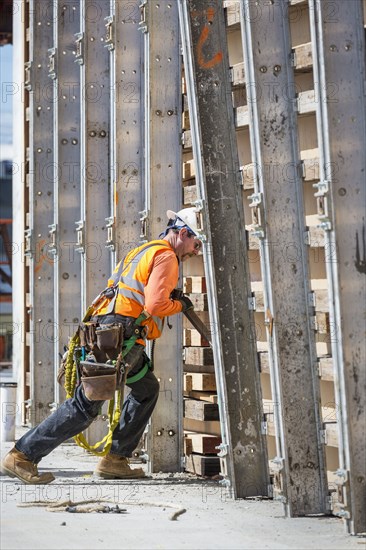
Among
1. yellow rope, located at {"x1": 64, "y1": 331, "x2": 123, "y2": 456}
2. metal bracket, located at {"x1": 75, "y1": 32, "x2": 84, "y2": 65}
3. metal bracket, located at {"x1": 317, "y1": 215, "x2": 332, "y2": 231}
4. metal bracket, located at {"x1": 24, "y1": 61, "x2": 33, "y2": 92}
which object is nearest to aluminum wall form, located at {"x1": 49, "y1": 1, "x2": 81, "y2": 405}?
metal bracket, located at {"x1": 24, "y1": 61, "x2": 33, "y2": 92}

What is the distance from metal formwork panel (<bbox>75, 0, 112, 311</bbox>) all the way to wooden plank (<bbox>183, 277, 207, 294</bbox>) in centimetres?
154

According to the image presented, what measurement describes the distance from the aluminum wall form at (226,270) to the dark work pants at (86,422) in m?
1.05

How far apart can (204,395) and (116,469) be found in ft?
3.21

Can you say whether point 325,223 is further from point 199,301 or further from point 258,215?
point 199,301

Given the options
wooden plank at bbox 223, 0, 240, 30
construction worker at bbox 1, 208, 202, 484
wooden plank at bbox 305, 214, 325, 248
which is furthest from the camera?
wooden plank at bbox 223, 0, 240, 30

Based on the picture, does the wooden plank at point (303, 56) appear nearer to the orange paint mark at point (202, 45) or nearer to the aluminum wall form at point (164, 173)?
the orange paint mark at point (202, 45)

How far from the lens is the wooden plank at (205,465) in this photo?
9.59 m

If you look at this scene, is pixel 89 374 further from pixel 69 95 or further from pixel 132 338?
pixel 69 95

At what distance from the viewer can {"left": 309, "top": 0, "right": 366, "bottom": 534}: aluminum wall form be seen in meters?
6.77

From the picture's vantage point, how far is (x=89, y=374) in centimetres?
898

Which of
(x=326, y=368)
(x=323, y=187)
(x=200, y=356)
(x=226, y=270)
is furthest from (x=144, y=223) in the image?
(x=323, y=187)

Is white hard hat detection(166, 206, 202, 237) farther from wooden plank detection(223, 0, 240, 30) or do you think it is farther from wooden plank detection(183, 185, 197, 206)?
wooden plank detection(223, 0, 240, 30)

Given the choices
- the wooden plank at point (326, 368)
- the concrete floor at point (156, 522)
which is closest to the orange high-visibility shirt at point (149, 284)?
the concrete floor at point (156, 522)

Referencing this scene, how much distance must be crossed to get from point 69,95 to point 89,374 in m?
4.82
